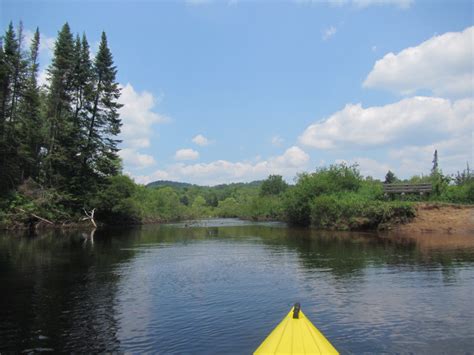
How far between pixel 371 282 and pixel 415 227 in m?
31.7

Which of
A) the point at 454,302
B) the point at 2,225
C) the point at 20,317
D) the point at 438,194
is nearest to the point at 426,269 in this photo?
the point at 454,302

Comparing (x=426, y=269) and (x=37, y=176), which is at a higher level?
(x=37, y=176)

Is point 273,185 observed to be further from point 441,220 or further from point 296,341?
point 296,341

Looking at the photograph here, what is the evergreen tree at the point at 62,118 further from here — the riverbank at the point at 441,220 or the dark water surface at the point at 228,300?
the riverbank at the point at 441,220

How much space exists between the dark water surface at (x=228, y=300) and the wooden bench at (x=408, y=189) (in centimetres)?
2398

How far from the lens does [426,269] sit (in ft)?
74.2

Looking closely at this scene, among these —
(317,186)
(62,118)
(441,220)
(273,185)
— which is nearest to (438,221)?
(441,220)

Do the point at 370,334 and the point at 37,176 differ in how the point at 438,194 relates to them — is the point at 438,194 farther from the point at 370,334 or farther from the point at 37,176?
the point at 37,176

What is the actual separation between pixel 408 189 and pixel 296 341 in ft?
165

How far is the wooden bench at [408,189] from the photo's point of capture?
171 feet

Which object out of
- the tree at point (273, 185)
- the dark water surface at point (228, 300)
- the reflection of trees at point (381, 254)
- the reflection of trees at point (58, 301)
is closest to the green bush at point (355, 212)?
the reflection of trees at point (381, 254)

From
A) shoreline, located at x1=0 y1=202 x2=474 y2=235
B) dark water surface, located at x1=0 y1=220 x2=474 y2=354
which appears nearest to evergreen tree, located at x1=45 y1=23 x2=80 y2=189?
shoreline, located at x1=0 y1=202 x2=474 y2=235

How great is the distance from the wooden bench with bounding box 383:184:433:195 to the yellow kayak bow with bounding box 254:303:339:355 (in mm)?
49667

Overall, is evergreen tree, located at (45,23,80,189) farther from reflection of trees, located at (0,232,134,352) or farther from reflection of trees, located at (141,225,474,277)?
reflection of trees, located at (141,225,474,277)
